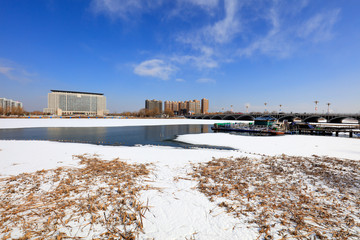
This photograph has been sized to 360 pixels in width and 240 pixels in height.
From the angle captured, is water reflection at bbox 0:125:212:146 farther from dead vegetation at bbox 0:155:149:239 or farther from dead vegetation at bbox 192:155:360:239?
dead vegetation at bbox 0:155:149:239

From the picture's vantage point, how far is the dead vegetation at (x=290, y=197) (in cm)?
392

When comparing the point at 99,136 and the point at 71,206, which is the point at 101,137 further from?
the point at 71,206

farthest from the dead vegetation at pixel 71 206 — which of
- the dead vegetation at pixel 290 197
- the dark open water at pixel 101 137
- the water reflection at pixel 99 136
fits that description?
the water reflection at pixel 99 136

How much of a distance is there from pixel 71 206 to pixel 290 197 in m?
7.14

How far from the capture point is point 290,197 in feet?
17.8

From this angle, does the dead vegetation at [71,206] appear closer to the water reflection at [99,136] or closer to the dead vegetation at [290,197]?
the dead vegetation at [290,197]

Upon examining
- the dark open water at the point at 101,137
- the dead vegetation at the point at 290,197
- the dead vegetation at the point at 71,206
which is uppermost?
the dead vegetation at the point at 71,206

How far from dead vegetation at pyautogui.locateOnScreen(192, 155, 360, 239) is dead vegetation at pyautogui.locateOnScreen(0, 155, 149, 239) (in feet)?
9.11

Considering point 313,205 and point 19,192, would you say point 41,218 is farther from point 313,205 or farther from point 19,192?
point 313,205

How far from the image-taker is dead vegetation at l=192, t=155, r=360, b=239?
3.92m

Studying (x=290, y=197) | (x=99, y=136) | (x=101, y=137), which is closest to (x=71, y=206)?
(x=290, y=197)

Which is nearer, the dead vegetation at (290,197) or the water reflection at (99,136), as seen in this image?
the dead vegetation at (290,197)

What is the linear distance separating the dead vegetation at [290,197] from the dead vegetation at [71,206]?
2778 mm

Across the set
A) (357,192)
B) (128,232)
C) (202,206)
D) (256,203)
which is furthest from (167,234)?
(357,192)
